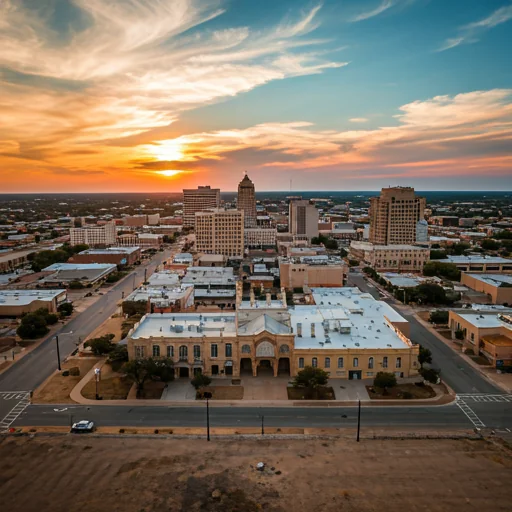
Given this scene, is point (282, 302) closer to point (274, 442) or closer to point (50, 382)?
point (274, 442)

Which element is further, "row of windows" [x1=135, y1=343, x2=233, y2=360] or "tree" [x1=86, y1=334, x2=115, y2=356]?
"tree" [x1=86, y1=334, x2=115, y2=356]

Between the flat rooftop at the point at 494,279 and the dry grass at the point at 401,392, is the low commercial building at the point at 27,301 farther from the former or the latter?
the flat rooftop at the point at 494,279

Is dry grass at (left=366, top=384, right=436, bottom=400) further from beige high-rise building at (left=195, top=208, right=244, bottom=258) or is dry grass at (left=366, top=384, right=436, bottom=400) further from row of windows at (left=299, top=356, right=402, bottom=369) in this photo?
beige high-rise building at (left=195, top=208, right=244, bottom=258)

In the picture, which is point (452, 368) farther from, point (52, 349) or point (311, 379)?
point (52, 349)

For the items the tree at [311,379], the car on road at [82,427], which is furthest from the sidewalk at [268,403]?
the car on road at [82,427]

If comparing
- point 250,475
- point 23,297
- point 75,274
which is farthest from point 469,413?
point 75,274

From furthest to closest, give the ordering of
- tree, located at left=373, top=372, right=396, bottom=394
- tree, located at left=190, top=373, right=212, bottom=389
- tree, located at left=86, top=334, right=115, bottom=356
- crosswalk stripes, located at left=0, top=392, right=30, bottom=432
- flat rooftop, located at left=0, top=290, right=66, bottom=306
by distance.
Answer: flat rooftop, located at left=0, top=290, right=66, bottom=306 → tree, located at left=86, top=334, right=115, bottom=356 → tree, located at left=190, top=373, right=212, bottom=389 → tree, located at left=373, top=372, right=396, bottom=394 → crosswalk stripes, located at left=0, top=392, right=30, bottom=432

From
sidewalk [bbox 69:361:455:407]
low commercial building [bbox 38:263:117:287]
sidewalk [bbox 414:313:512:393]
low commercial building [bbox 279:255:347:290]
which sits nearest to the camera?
sidewalk [bbox 69:361:455:407]

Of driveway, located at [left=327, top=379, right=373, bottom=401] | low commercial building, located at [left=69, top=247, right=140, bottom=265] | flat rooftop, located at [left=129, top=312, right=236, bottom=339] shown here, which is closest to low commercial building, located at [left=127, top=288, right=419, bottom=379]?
flat rooftop, located at [left=129, top=312, right=236, bottom=339]
